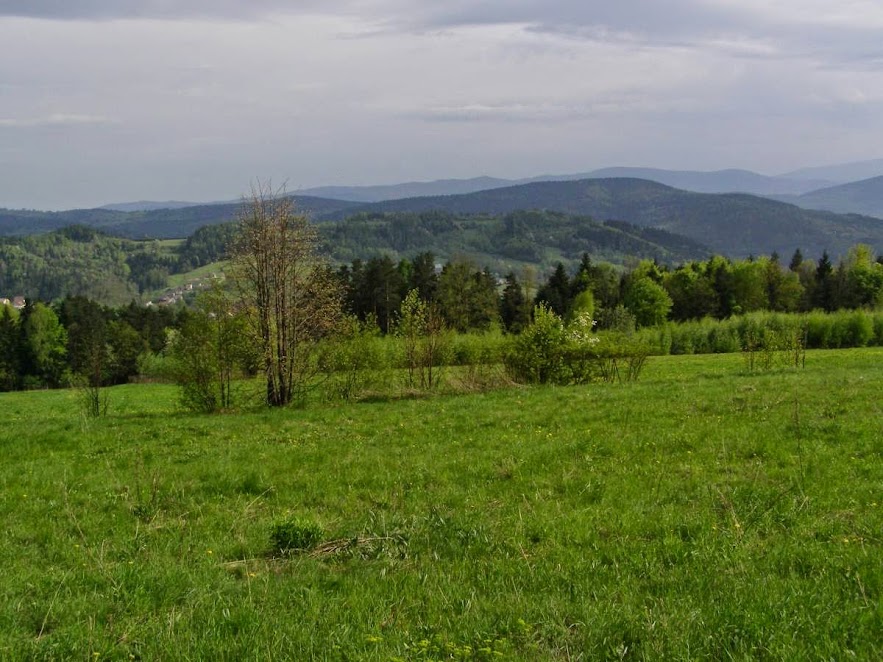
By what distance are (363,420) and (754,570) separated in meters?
13.9

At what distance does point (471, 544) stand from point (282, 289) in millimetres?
18745

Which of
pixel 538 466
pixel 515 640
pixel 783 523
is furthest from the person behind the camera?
pixel 538 466

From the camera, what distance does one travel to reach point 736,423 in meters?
13.8

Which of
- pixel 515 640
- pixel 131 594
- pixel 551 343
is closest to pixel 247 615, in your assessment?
pixel 131 594

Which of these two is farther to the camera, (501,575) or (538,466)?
(538,466)

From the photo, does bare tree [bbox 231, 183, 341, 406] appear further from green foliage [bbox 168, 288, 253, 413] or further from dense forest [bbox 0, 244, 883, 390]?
dense forest [bbox 0, 244, 883, 390]

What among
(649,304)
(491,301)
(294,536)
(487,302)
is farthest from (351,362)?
(649,304)

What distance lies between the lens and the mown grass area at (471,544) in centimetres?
483

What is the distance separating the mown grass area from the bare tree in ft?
30.1

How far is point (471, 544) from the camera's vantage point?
714 cm

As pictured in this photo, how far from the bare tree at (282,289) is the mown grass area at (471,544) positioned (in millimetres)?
9181

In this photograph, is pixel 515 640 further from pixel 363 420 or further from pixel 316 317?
pixel 316 317

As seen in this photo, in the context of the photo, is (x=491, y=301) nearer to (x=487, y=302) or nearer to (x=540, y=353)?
(x=487, y=302)

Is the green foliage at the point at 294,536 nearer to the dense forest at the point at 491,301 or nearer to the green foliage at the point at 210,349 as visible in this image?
the green foliage at the point at 210,349
